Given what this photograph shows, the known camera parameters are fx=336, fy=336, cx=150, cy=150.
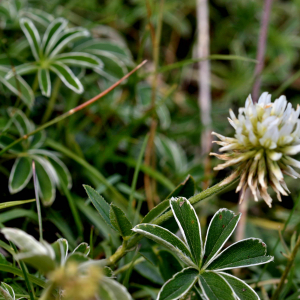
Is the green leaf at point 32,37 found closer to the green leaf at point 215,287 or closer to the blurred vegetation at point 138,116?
the blurred vegetation at point 138,116

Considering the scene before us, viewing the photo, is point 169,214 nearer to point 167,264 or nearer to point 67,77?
point 167,264

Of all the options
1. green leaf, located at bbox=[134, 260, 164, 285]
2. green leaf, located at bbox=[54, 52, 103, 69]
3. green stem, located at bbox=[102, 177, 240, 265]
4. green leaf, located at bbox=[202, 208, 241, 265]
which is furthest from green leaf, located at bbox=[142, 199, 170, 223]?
green leaf, located at bbox=[54, 52, 103, 69]

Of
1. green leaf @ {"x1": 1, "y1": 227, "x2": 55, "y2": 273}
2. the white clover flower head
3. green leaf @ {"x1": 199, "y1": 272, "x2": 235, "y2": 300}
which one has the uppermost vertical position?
the white clover flower head

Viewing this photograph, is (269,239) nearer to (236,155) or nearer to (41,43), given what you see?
(236,155)

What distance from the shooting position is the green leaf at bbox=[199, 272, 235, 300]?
78cm

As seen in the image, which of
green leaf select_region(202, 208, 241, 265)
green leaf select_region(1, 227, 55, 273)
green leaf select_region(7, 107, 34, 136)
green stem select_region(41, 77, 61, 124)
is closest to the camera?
green leaf select_region(1, 227, 55, 273)

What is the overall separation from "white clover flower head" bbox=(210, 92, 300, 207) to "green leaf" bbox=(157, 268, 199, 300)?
0.79 feet

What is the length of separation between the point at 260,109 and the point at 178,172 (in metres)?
0.90

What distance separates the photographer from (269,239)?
→ 1.66 metres

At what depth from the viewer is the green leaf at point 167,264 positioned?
1.09m

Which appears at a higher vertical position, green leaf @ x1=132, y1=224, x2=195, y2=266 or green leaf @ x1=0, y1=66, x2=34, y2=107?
green leaf @ x1=0, y1=66, x2=34, y2=107

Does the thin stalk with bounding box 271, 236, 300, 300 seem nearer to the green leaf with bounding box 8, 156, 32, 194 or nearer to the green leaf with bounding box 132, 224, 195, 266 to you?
the green leaf with bounding box 132, 224, 195, 266

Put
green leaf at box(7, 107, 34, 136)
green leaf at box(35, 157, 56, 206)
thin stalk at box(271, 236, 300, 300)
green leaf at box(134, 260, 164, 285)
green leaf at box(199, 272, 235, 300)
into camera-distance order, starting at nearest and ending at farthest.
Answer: green leaf at box(199, 272, 235, 300)
thin stalk at box(271, 236, 300, 300)
green leaf at box(134, 260, 164, 285)
green leaf at box(35, 157, 56, 206)
green leaf at box(7, 107, 34, 136)

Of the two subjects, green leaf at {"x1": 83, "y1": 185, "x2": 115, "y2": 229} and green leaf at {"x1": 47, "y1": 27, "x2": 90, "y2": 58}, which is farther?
green leaf at {"x1": 47, "y1": 27, "x2": 90, "y2": 58}
